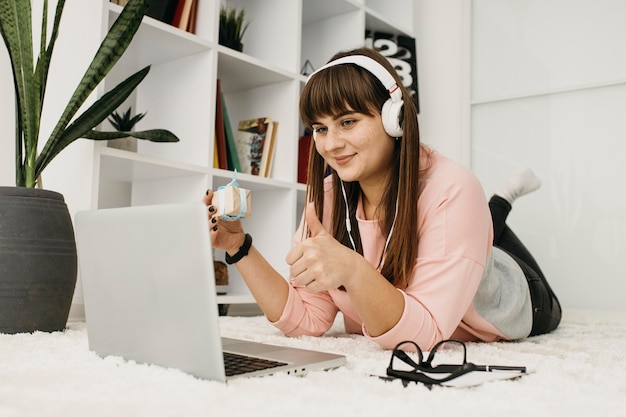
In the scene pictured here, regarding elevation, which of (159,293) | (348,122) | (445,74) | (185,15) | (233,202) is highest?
(445,74)

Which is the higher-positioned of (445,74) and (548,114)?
Answer: (445,74)

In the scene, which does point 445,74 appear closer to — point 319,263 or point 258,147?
point 258,147

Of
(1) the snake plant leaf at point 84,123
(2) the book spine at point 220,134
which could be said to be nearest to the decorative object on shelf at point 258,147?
(2) the book spine at point 220,134

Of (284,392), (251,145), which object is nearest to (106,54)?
(251,145)

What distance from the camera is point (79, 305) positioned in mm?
1740

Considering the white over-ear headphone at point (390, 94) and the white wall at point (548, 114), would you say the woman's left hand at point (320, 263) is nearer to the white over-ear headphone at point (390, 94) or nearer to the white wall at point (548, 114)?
the white over-ear headphone at point (390, 94)

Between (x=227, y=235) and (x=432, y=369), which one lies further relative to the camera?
(x=227, y=235)

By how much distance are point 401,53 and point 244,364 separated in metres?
2.36

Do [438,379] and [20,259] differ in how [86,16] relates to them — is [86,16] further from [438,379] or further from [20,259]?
[438,379]

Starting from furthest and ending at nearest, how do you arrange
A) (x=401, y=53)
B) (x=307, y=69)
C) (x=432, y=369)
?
1. (x=401, y=53)
2. (x=307, y=69)
3. (x=432, y=369)

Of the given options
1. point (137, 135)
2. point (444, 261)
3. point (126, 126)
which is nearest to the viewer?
point (444, 261)

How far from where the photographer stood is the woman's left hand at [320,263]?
104 cm

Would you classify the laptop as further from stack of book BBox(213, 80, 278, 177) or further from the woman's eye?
stack of book BBox(213, 80, 278, 177)

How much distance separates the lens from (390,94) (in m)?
1.27
